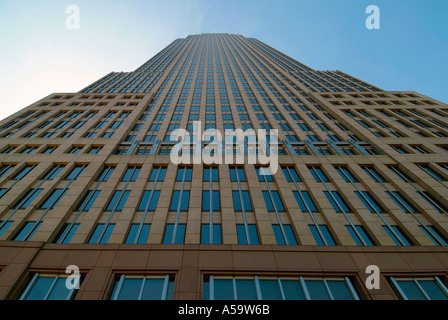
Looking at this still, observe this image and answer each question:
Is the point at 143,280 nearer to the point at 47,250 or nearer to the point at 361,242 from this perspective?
the point at 47,250

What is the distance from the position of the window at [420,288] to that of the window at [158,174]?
58.7 ft

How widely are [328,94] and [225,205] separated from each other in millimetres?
31356

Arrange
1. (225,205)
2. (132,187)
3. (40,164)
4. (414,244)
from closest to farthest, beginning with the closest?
(414,244) < (225,205) < (132,187) < (40,164)

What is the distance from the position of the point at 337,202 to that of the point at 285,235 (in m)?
5.99

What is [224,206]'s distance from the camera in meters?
15.7

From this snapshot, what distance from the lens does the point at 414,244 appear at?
1359 cm

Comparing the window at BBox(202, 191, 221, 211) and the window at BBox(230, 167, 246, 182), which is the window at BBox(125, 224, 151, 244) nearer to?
the window at BBox(202, 191, 221, 211)

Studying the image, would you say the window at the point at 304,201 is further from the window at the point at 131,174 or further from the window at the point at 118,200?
the window at the point at 131,174

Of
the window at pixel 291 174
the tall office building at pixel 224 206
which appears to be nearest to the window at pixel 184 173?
the tall office building at pixel 224 206

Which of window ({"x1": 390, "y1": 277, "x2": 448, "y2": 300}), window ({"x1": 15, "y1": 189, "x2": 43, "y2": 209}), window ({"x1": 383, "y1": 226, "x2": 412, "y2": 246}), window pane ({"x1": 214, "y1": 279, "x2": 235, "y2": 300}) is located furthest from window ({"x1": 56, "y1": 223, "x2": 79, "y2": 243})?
window ({"x1": 383, "y1": 226, "x2": 412, "y2": 246})

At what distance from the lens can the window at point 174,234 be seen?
44.6 ft

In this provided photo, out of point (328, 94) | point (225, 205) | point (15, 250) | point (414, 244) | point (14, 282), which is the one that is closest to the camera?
point (14, 282)

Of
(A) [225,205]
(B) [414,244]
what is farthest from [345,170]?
(A) [225,205]

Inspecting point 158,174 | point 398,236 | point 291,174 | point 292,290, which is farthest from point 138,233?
point 398,236
